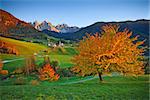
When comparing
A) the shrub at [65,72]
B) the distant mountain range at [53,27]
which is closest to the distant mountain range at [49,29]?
the distant mountain range at [53,27]

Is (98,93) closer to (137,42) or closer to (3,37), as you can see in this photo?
(137,42)

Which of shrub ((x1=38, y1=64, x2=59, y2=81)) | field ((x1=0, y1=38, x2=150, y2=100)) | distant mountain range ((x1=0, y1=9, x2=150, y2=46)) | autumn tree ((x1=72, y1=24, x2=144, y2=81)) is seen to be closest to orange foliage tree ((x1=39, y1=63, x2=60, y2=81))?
shrub ((x1=38, y1=64, x2=59, y2=81))

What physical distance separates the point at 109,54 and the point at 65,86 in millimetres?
2026

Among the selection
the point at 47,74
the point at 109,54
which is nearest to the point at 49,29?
the point at 47,74

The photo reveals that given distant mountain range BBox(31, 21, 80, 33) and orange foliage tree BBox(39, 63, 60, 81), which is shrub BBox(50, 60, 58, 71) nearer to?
orange foliage tree BBox(39, 63, 60, 81)

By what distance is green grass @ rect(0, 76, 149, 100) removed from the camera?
28.8 feet

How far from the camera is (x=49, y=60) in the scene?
1024 centimetres

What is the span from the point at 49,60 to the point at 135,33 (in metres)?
3.56

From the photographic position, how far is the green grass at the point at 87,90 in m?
8.77

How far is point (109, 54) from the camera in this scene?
971cm

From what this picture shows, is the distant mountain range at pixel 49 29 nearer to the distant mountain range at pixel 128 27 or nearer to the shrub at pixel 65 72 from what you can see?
the distant mountain range at pixel 128 27

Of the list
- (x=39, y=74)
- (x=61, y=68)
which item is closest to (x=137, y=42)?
(x=61, y=68)

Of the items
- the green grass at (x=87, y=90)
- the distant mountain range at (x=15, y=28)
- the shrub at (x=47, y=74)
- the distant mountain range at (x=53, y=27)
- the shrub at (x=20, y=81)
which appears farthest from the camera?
the distant mountain range at (x=53, y=27)

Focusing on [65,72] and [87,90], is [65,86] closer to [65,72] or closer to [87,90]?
[65,72]
